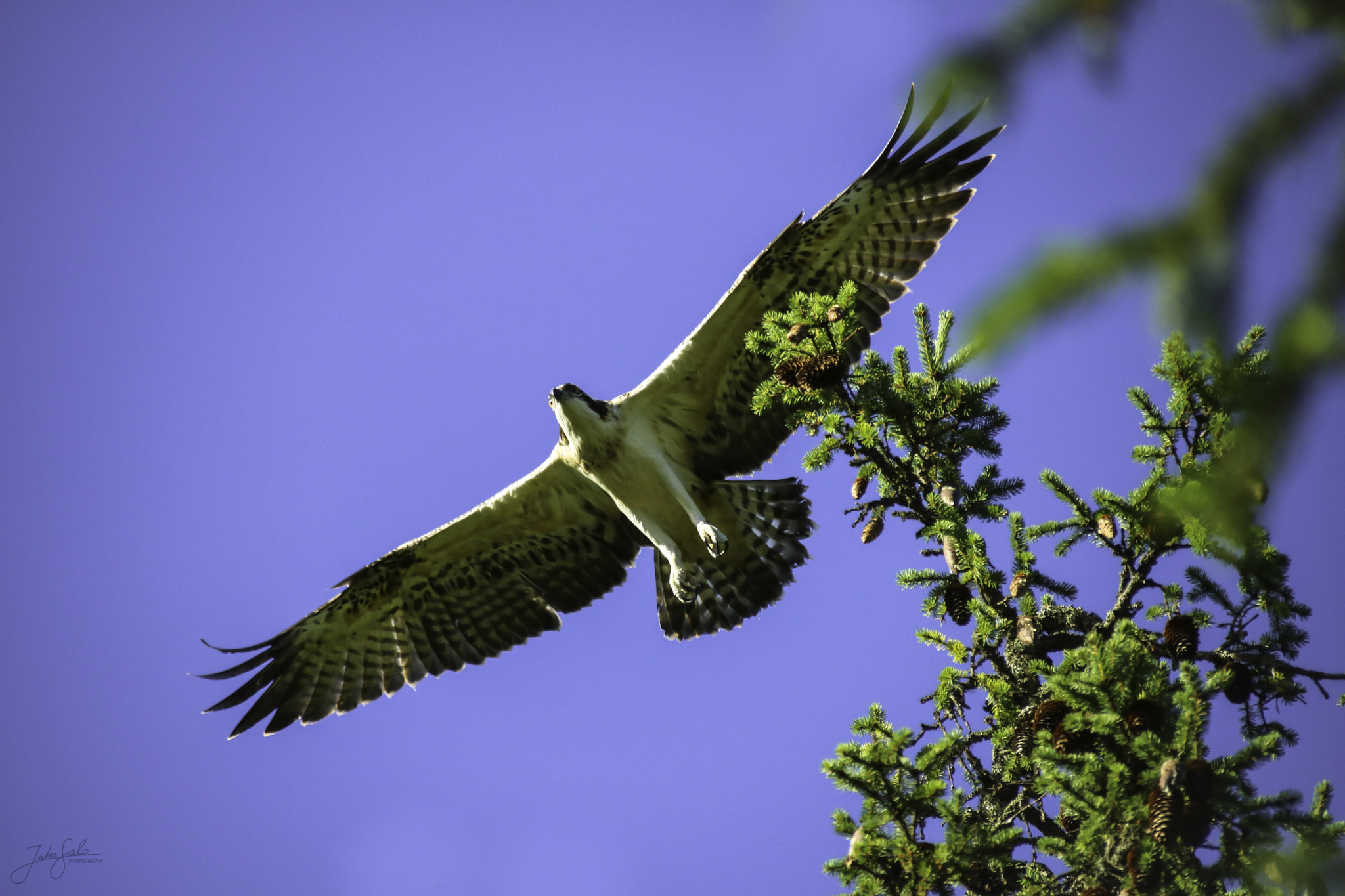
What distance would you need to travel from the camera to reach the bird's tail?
7.21m

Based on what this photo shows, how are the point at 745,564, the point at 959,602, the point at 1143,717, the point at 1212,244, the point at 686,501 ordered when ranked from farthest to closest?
the point at 745,564 < the point at 686,501 < the point at 959,602 < the point at 1143,717 < the point at 1212,244

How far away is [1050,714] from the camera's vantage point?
3957mm

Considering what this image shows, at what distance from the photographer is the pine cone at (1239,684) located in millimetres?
3957

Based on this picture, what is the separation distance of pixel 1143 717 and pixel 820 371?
2.42m

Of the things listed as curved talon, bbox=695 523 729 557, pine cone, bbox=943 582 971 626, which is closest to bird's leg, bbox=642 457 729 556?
curved talon, bbox=695 523 729 557

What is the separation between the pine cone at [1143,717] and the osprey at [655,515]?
3.28 metres

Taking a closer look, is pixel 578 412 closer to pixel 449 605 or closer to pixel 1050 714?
pixel 449 605

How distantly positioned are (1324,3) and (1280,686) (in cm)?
369

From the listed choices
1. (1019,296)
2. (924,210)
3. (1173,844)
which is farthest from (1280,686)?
(924,210)

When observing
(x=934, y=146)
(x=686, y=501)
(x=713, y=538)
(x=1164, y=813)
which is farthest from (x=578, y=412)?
(x=1164, y=813)

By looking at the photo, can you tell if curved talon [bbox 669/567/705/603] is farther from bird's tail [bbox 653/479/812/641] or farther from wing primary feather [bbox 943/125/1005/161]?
wing primary feather [bbox 943/125/1005/161]

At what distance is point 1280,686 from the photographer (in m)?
4.00

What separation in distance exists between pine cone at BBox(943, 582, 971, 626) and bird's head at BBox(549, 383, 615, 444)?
3.29 m

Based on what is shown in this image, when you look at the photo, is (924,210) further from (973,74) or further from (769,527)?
(973,74)
